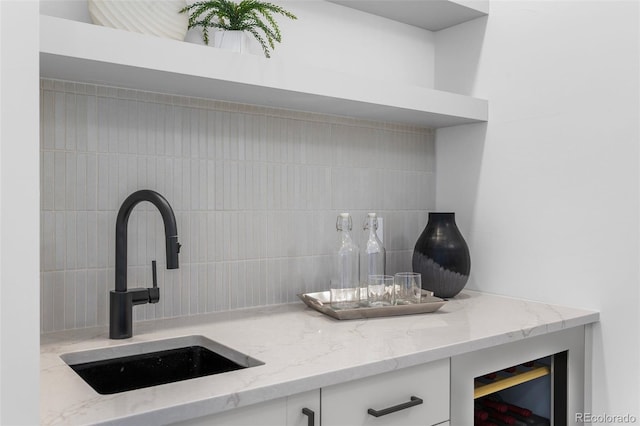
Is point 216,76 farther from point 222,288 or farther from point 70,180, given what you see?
point 222,288

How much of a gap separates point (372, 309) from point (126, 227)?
72 cm

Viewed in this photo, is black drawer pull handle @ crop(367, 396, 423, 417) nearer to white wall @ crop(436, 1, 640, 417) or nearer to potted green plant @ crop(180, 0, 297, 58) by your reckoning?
white wall @ crop(436, 1, 640, 417)

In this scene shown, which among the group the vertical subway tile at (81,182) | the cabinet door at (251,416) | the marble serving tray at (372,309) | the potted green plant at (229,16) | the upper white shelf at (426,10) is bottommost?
the cabinet door at (251,416)

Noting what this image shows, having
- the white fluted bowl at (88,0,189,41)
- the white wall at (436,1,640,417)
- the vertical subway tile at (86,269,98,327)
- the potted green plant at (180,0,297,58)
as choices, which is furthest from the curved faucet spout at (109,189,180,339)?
the white wall at (436,1,640,417)

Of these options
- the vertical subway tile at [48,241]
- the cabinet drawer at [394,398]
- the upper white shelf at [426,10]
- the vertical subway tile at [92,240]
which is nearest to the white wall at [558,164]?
the upper white shelf at [426,10]

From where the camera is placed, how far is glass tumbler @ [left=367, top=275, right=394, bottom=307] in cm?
165

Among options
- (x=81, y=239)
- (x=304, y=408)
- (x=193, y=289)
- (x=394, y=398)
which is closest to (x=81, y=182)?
(x=81, y=239)

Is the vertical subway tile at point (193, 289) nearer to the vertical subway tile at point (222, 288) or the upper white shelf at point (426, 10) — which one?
the vertical subway tile at point (222, 288)

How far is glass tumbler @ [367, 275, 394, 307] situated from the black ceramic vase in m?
0.27

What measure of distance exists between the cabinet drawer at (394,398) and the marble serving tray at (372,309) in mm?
319

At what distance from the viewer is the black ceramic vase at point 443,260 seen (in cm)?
186

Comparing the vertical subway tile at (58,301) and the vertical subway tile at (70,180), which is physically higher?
the vertical subway tile at (70,180)
